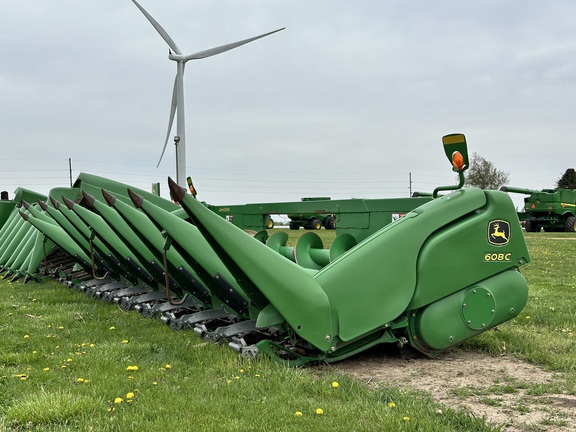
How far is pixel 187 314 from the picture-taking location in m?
6.11

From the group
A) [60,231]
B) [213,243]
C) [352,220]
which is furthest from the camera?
[60,231]

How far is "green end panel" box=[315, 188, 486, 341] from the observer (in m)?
4.53

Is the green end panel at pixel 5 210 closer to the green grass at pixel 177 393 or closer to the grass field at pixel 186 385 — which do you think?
the grass field at pixel 186 385

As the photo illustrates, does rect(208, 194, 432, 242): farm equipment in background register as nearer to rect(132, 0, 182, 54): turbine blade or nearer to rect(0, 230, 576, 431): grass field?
rect(0, 230, 576, 431): grass field

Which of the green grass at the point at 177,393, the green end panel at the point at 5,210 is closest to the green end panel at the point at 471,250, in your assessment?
the green grass at the point at 177,393

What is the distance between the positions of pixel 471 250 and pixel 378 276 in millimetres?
878

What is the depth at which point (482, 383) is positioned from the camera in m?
4.34

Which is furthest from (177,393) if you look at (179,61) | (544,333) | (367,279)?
(179,61)

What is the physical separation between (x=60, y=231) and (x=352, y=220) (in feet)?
17.2

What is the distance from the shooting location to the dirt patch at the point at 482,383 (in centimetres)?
358

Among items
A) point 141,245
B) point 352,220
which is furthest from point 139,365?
point 352,220

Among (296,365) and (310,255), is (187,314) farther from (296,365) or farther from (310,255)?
(296,365)

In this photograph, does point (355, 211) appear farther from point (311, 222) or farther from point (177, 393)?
point (311, 222)

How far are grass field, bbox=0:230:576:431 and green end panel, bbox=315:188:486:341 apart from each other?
1.65 feet
